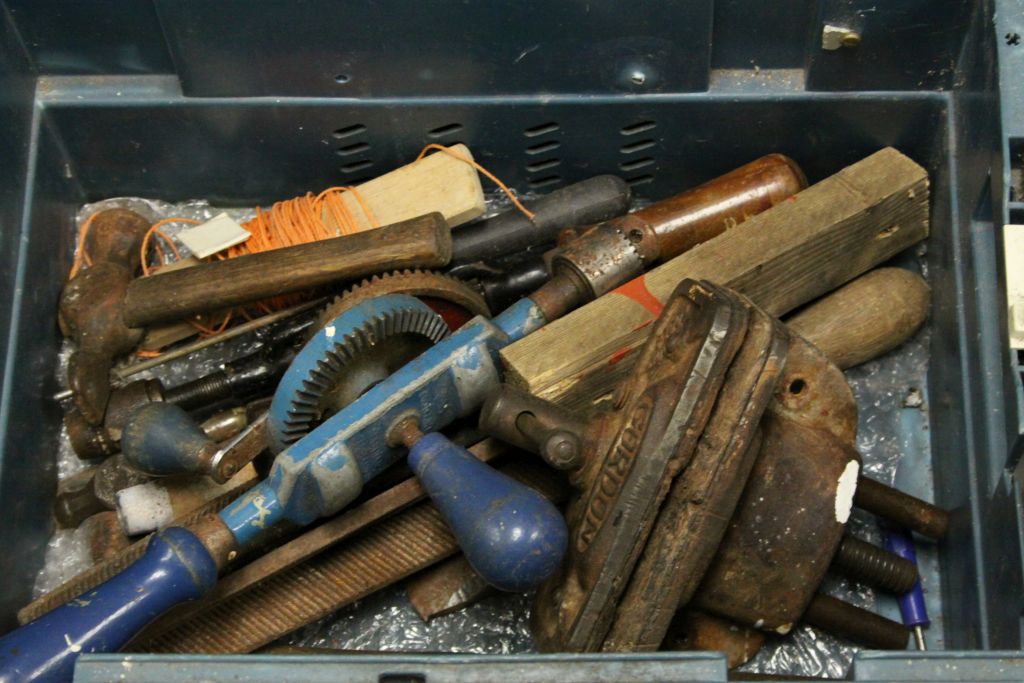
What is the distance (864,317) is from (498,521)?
2.00 feet

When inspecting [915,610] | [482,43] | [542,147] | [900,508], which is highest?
[482,43]

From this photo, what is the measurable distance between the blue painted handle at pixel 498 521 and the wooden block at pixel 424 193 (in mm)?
453

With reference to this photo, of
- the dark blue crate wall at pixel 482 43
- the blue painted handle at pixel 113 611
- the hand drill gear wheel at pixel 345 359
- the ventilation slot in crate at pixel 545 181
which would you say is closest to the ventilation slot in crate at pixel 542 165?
the ventilation slot in crate at pixel 545 181

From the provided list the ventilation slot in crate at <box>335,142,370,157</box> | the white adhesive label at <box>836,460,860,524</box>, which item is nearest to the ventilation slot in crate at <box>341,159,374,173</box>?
the ventilation slot in crate at <box>335,142,370,157</box>

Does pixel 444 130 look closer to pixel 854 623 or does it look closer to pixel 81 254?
pixel 81 254

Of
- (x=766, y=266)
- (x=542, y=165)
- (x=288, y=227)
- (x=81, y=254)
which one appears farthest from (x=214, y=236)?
(x=766, y=266)

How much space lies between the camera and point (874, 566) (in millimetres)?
1506

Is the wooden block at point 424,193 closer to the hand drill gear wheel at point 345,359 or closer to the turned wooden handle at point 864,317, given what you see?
the hand drill gear wheel at point 345,359

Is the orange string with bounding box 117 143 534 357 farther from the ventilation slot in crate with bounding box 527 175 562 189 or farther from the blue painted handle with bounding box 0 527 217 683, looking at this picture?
the blue painted handle with bounding box 0 527 217 683

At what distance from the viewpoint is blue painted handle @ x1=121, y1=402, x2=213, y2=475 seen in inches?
56.4

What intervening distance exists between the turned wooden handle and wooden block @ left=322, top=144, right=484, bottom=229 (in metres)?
0.45

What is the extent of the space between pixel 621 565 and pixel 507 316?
0.38 metres

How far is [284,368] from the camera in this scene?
158 cm

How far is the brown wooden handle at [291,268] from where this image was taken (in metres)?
1.55
